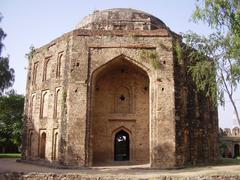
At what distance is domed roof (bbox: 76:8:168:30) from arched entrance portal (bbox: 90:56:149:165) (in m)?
2.62

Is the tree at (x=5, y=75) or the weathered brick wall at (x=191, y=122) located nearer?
the weathered brick wall at (x=191, y=122)

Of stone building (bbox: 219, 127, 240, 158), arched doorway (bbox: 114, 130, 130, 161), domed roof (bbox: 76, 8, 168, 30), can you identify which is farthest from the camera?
stone building (bbox: 219, 127, 240, 158)

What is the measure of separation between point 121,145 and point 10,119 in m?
17.3

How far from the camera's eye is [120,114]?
1673cm

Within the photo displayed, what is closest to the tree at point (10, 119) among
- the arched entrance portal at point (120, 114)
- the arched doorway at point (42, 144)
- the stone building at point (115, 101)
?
the stone building at point (115, 101)

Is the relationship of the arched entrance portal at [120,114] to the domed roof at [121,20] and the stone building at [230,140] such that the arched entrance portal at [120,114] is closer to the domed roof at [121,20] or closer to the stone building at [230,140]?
the domed roof at [121,20]

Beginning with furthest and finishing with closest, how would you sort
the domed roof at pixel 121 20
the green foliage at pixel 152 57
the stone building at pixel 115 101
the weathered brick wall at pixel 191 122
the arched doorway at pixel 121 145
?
the domed roof at pixel 121 20
the arched doorway at pixel 121 145
the green foliage at pixel 152 57
the weathered brick wall at pixel 191 122
the stone building at pixel 115 101

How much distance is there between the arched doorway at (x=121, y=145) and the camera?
16.8m

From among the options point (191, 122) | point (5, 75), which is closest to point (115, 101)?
point (191, 122)

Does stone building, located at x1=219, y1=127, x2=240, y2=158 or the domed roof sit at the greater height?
the domed roof

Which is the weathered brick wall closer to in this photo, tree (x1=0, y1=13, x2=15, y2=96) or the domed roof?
the domed roof

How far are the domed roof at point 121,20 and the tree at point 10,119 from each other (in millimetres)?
14267

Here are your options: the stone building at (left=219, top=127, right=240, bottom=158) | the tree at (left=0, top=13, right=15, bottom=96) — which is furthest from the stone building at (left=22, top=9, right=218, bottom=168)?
the stone building at (left=219, top=127, right=240, bottom=158)

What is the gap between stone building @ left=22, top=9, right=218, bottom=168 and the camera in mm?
14555
